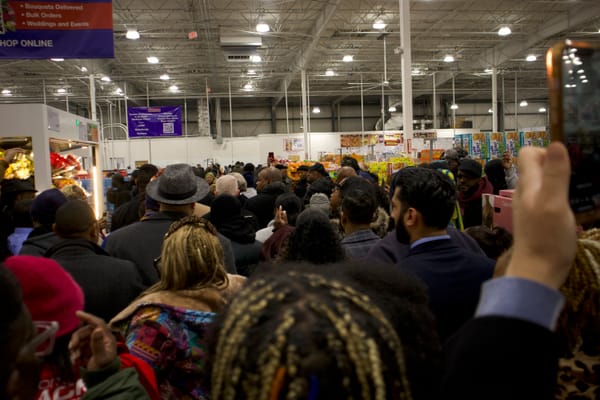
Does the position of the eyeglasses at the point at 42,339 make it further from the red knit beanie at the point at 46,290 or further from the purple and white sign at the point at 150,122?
the purple and white sign at the point at 150,122

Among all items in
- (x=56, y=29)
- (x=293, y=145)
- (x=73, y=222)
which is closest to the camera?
(x=73, y=222)

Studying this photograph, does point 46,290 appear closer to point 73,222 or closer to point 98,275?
point 98,275

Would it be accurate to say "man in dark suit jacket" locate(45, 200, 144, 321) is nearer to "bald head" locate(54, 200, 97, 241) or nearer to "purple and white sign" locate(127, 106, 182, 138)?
"bald head" locate(54, 200, 97, 241)

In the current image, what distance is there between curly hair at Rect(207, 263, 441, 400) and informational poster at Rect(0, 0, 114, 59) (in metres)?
6.22

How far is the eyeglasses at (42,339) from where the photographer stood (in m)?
0.85

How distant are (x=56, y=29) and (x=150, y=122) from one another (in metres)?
13.5

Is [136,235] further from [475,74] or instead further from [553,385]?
[475,74]

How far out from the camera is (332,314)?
2.38ft

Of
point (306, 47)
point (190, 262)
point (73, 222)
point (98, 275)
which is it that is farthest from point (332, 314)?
point (306, 47)

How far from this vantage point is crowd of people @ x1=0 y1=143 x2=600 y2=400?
Answer: 67 cm

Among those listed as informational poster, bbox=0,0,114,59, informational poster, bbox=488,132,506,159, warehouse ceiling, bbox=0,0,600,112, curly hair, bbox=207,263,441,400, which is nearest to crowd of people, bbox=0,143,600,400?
curly hair, bbox=207,263,441,400

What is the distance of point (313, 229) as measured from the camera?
2.06 m

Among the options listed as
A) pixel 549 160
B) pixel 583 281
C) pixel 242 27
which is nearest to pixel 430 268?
pixel 583 281

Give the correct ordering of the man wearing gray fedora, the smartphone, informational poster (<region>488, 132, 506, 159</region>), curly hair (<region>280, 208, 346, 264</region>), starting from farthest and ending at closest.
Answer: informational poster (<region>488, 132, 506, 159</region>) < the man wearing gray fedora < curly hair (<region>280, 208, 346, 264</region>) < the smartphone
